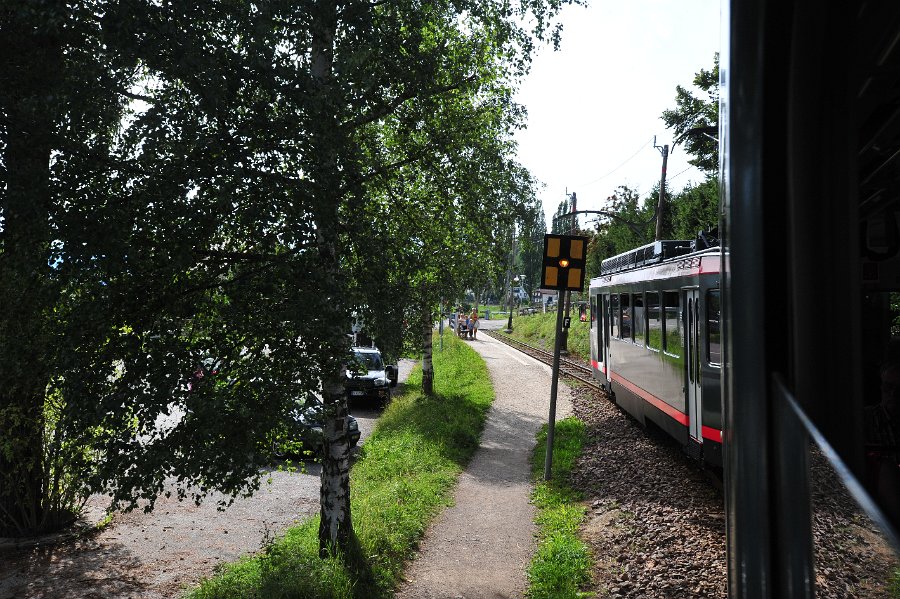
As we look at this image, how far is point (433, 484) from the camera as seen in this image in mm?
11344

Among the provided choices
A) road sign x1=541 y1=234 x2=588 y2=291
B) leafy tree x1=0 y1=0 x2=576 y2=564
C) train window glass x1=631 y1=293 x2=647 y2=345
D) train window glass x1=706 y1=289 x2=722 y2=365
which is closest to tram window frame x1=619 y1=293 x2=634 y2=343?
train window glass x1=631 y1=293 x2=647 y2=345

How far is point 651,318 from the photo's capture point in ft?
37.2

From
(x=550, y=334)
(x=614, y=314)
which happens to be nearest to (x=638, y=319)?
(x=614, y=314)

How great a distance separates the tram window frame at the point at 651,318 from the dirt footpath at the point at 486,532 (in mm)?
2884

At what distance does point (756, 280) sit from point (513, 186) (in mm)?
9817

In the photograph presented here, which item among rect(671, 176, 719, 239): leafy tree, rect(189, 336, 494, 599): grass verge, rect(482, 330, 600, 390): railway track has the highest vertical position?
rect(671, 176, 719, 239): leafy tree

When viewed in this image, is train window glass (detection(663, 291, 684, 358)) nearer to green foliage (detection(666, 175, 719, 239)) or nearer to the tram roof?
the tram roof

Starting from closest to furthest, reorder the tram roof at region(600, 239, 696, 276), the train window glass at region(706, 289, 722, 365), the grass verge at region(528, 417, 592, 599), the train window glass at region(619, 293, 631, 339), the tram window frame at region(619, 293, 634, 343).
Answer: the grass verge at region(528, 417, 592, 599)
the train window glass at region(706, 289, 722, 365)
the tram roof at region(600, 239, 696, 276)
the tram window frame at region(619, 293, 634, 343)
the train window glass at region(619, 293, 631, 339)

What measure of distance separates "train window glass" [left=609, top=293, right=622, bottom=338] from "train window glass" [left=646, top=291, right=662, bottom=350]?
255 cm

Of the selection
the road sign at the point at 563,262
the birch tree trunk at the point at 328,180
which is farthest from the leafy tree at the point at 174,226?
the road sign at the point at 563,262

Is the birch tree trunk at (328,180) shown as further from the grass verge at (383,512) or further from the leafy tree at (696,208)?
the leafy tree at (696,208)

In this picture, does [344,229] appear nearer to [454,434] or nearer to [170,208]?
[170,208]

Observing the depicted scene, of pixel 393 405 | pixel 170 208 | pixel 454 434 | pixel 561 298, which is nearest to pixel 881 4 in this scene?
pixel 170 208

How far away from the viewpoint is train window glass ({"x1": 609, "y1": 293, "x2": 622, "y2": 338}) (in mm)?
14370
